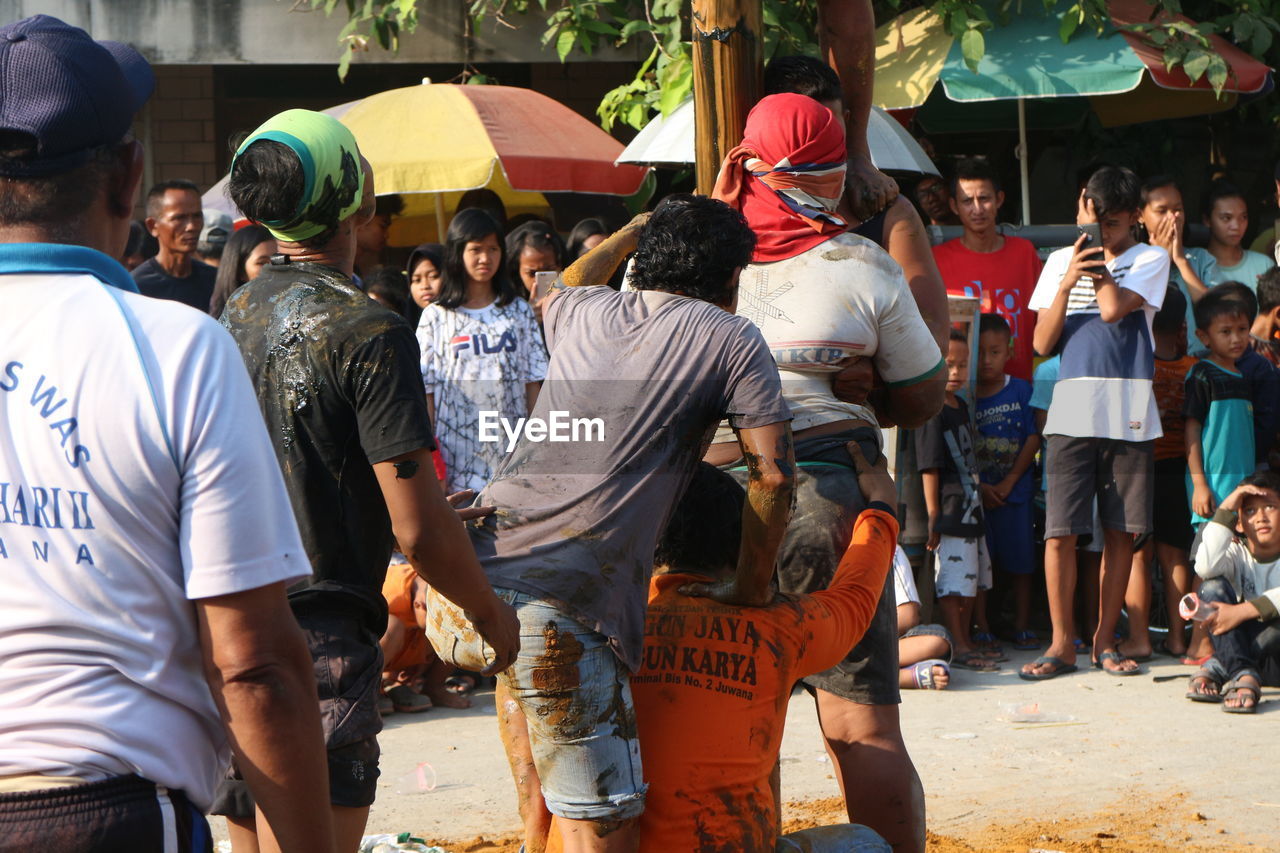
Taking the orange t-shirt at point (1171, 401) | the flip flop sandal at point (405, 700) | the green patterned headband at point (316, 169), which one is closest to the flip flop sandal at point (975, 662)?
the orange t-shirt at point (1171, 401)

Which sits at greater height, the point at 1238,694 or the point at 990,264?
the point at 990,264

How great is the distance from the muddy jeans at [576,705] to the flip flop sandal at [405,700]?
3495 millimetres

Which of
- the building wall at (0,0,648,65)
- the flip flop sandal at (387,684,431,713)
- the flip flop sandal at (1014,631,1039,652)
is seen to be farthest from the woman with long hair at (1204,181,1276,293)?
the flip flop sandal at (387,684,431,713)

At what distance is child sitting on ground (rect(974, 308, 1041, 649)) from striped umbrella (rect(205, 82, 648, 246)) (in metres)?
2.44

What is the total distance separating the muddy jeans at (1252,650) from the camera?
6.37m

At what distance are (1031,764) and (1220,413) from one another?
252 centimetres

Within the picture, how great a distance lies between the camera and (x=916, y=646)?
6691 mm

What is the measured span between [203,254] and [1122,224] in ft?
14.9

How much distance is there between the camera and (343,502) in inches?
112

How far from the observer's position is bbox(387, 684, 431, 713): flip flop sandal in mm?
6395

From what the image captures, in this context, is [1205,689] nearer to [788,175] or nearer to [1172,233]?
[1172,233]

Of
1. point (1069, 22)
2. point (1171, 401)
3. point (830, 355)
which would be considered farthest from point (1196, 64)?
point (830, 355)

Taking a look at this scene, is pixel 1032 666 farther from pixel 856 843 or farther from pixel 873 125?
pixel 856 843

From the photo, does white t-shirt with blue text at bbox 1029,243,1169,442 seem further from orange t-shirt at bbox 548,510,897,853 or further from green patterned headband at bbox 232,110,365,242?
green patterned headband at bbox 232,110,365,242
